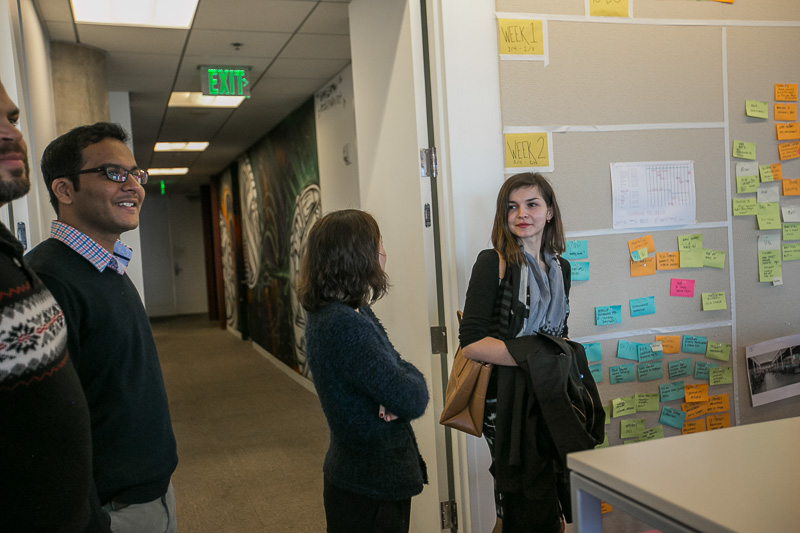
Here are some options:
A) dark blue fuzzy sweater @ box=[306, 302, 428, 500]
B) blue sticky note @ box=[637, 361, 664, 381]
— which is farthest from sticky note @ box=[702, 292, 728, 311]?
dark blue fuzzy sweater @ box=[306, 302, 428, 500]

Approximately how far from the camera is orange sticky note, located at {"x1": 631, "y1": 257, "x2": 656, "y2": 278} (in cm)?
254

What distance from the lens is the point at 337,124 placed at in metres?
5.10

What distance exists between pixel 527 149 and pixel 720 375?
4.19 ft

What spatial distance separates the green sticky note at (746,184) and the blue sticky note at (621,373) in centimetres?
88

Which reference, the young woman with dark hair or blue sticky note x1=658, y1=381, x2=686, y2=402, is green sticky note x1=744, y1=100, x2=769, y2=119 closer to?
blue sticky note x1=658, y1=381, x2=686, y2=402

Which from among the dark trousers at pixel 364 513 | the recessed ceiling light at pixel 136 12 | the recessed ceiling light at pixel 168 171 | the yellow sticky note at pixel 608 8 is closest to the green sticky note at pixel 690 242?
the yellow sticky note at pixel 608 8

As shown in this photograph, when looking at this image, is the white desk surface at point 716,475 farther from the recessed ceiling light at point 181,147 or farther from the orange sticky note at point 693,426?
the recessed ceiling light at point 181,147

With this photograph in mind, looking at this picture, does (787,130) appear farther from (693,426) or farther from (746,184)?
(693,426)

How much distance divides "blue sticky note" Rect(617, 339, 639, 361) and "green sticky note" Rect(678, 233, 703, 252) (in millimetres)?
440

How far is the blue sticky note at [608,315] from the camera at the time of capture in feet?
8.21

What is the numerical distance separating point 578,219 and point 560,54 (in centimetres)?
64

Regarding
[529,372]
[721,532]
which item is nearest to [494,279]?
[529,372]

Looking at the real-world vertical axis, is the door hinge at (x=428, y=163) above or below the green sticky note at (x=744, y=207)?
above

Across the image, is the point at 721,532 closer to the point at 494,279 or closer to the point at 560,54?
Answer: the point at 494,279
